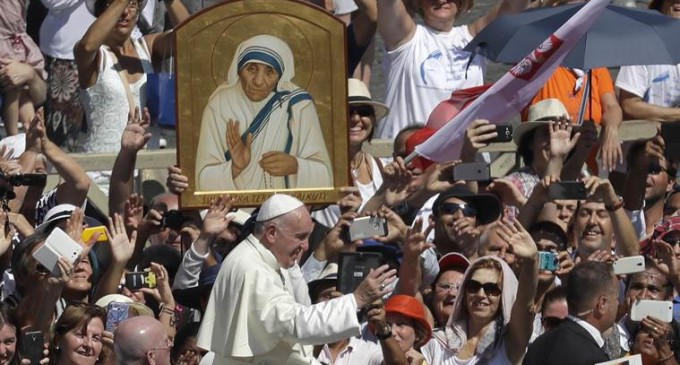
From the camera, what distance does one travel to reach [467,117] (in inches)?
580

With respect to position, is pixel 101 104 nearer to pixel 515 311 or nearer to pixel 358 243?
pixel 358 243

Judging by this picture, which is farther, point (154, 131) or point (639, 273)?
point (154, 131)

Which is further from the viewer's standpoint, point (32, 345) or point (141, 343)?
point (32, 345)

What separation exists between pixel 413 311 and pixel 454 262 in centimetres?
63

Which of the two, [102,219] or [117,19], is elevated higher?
[117,19]

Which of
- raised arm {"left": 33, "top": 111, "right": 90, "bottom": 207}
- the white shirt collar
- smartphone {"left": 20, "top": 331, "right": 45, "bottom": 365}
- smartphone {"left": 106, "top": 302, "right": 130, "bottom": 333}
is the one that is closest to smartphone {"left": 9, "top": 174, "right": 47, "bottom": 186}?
raised arm {"left": 33, "top": 111, "right": 90, "bottom": 207}

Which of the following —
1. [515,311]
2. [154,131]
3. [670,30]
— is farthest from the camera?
[154,131]

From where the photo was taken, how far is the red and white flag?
574 inches

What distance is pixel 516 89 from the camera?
1476 cm

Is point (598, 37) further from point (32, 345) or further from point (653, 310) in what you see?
point (32, 345)

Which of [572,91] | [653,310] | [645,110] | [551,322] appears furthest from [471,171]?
[645,110]

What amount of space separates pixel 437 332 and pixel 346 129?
1.46 meters

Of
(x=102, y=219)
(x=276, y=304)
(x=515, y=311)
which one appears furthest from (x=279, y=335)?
(x=102, y=219)

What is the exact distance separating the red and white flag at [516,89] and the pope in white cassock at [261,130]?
30.7 inches
